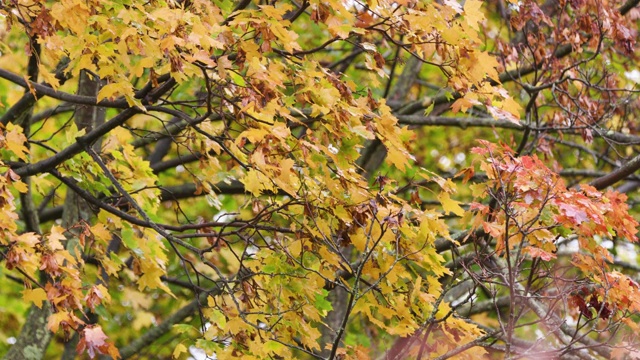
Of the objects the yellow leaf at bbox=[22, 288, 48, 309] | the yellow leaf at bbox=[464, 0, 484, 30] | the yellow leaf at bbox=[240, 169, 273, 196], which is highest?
the yellow leaf at bbox=[464, 0, 484, 30]

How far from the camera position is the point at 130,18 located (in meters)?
4.61

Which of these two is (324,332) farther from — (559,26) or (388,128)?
(388,128)

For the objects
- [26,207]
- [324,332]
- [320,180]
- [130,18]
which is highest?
[130,18]

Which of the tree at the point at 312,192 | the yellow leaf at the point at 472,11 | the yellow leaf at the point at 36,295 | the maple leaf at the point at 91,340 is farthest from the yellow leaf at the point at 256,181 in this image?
the yellow leaf at the point at 472,11

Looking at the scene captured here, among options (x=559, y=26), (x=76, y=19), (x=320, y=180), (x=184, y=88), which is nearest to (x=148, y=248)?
(x=320, y=180)

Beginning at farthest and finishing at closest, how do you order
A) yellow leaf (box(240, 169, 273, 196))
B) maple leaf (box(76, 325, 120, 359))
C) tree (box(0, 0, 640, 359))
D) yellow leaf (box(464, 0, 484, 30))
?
1. yellow leaf (box(240, 169, 273, 196))
2. yellow leaf (box(464, 0, 484, 30))
3. maple leaf (box(76, 325, 120, 359))
4. tree (box(0, 0, 640, 359))

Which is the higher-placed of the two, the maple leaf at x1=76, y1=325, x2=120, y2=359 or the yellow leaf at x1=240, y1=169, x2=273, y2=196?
the yellow leaf at x1=240, y1=169, x2=273, y2=196

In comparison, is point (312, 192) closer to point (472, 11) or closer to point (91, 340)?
point (472, 11)

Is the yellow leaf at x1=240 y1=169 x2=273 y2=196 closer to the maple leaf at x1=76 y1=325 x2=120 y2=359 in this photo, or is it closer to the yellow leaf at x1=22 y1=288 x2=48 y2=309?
the maple leaf at x1=76 y1=325 x2=120 y2=359

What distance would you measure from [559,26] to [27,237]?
16.1ft

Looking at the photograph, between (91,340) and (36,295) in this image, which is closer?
(91,340)

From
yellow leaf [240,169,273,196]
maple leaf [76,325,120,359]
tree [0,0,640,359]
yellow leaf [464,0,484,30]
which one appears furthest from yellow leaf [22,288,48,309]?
yellow leaf [464,0,484,30]

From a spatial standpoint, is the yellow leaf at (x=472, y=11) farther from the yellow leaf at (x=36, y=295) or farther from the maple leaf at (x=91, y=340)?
the yellow leaf at (x=36, y=295)

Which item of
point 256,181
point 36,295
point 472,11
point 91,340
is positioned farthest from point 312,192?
point 36,295
